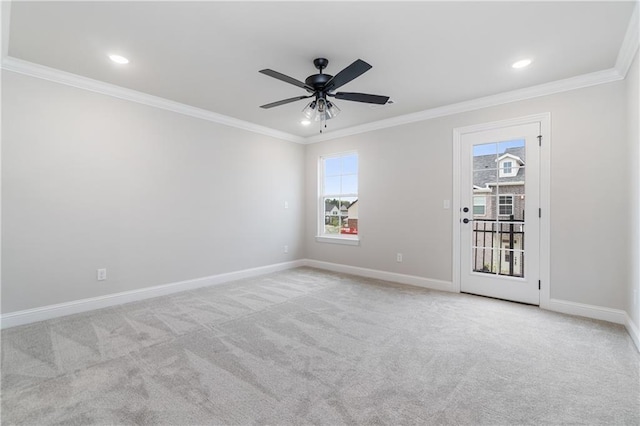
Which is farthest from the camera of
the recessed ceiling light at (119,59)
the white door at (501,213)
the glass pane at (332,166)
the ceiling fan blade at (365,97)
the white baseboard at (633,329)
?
the glass pane at (332,166)

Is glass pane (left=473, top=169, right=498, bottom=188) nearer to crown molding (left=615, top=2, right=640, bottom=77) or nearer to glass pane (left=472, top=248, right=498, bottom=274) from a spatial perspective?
glass pane (left=472, top=248, right=498, bottom=274)

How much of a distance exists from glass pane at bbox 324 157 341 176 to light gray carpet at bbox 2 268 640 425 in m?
2.92

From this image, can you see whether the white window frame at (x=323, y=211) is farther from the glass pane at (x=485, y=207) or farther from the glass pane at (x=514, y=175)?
the glass pane at (x=514, y=175)

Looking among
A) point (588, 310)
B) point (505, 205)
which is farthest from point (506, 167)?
point (588, 310)

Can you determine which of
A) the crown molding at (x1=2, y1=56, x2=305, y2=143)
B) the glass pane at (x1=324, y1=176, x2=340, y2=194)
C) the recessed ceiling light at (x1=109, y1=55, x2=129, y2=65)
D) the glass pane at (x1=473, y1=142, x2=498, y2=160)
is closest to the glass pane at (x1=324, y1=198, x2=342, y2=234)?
the glass pane at (x1=324, y1=176, x2=340, y2=194)

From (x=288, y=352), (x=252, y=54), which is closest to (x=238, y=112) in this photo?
(x=252, y=54)

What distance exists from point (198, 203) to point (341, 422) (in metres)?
3.49

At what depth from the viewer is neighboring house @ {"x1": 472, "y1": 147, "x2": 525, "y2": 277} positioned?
3.53 m

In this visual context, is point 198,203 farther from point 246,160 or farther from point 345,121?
point 345,121

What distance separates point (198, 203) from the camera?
4.21 m

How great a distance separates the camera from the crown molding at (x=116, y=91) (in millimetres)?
2817

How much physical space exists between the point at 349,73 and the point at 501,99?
95.5 inches

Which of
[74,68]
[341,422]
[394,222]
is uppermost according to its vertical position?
[74,68]

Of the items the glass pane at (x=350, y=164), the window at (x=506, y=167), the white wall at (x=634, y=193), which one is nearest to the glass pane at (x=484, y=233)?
the window at (x=506, y=167)
